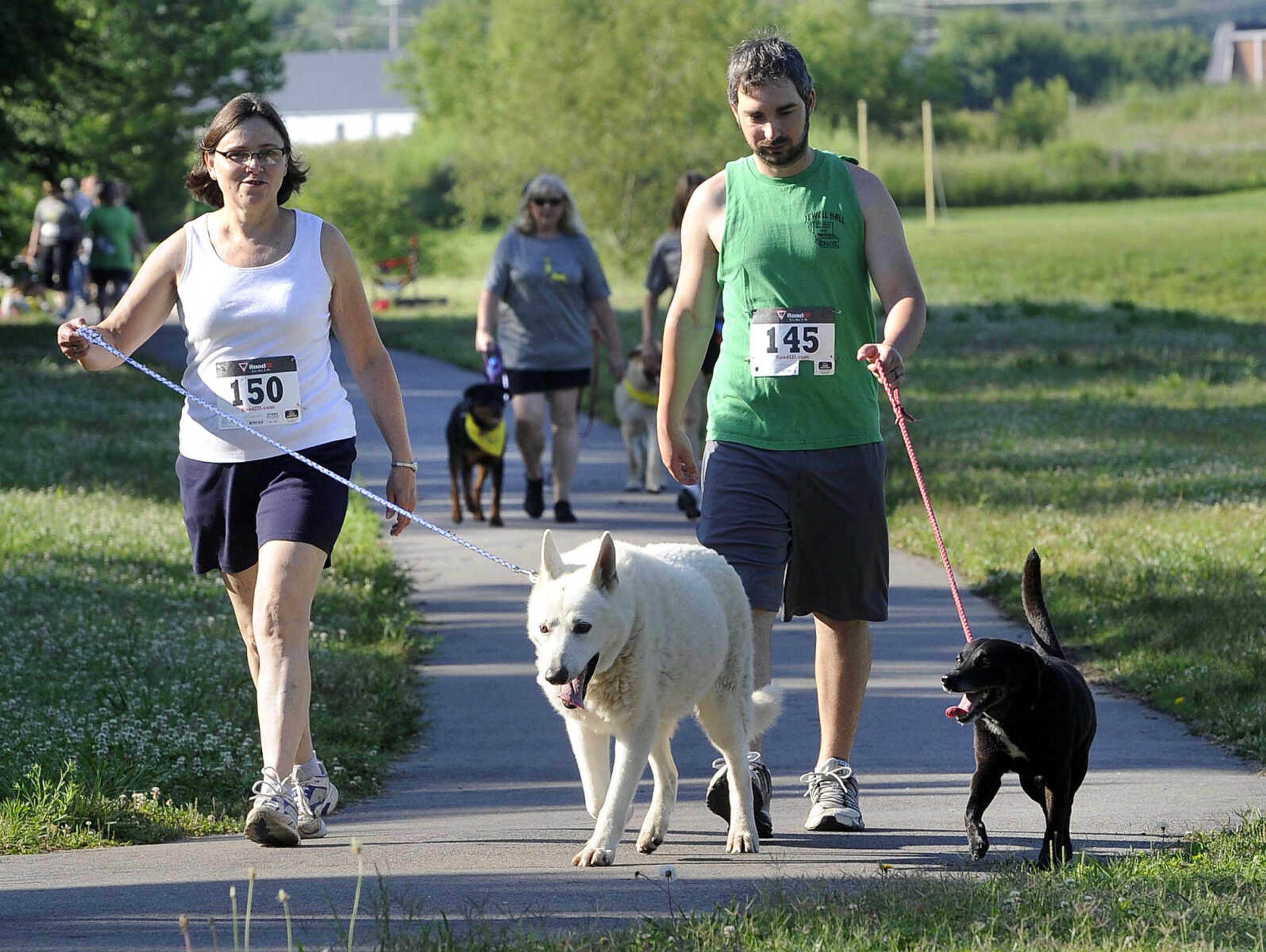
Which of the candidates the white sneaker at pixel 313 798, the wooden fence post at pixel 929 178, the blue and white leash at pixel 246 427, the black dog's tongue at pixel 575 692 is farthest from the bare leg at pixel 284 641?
the wooden fence post at pixel 929 178

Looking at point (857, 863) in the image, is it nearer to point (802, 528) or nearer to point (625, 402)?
point (802, 528)

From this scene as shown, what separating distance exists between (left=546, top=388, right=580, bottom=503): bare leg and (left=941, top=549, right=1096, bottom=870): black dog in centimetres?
728

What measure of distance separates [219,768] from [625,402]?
23.7 feet

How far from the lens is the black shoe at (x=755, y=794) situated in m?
5.63

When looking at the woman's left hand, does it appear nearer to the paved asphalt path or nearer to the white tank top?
the white tank top

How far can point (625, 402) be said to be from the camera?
1348 cm

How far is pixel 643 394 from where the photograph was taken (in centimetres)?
1324

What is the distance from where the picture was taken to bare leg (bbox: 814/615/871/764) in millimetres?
5883

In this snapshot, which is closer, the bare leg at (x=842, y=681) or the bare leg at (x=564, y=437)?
the bare leg at (x=842, y=681)

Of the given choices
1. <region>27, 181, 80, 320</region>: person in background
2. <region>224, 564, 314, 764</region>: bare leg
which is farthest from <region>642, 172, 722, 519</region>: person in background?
<region>27, 181, 80, 320</region>: person in background

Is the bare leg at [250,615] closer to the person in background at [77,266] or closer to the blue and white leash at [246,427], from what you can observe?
the blue and white leash at [246,427]

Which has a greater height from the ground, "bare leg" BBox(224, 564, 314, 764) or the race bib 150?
the race bib 150

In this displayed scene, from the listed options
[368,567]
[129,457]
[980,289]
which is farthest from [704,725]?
[980,289]

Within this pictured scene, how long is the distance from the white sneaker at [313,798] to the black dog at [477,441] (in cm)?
669
